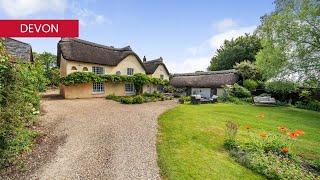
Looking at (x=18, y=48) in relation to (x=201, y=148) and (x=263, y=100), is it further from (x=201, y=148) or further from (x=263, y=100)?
(x=263, y=100)

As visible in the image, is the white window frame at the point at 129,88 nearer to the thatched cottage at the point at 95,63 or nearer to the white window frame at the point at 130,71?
the thatched cottage at the point at 95,63

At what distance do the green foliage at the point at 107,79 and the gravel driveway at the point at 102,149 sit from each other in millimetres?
10854

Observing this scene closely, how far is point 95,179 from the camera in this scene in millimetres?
7262

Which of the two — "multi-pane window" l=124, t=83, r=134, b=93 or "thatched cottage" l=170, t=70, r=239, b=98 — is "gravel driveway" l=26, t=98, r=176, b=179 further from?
"thatched cottage" l=170, t=70, r=239, b=98

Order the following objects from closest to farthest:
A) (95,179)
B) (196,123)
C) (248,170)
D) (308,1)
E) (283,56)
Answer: (95,179)
(248,170)
(196,123)
(308,1)
(283,56)

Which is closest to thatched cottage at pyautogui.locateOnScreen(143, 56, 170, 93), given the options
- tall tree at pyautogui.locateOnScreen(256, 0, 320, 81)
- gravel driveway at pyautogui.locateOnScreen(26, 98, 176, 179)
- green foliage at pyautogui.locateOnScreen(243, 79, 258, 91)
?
green foliage at pyautogui.locateOnScreen(243, 79, 258, 91)

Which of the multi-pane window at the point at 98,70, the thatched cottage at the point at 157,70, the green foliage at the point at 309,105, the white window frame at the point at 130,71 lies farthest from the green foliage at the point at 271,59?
the multi-pane window at the point at 98,70

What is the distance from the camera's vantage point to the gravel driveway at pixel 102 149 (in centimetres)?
764

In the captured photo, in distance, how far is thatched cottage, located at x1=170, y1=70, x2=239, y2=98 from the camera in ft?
111

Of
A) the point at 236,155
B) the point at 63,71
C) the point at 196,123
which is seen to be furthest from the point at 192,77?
the point at 236,155

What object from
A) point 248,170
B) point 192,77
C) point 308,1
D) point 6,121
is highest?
point 308,1

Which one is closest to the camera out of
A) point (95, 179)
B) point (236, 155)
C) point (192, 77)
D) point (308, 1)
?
point (95, 179)

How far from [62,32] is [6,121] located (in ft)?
13.6

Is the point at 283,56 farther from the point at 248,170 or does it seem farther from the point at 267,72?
the point at 248,170
